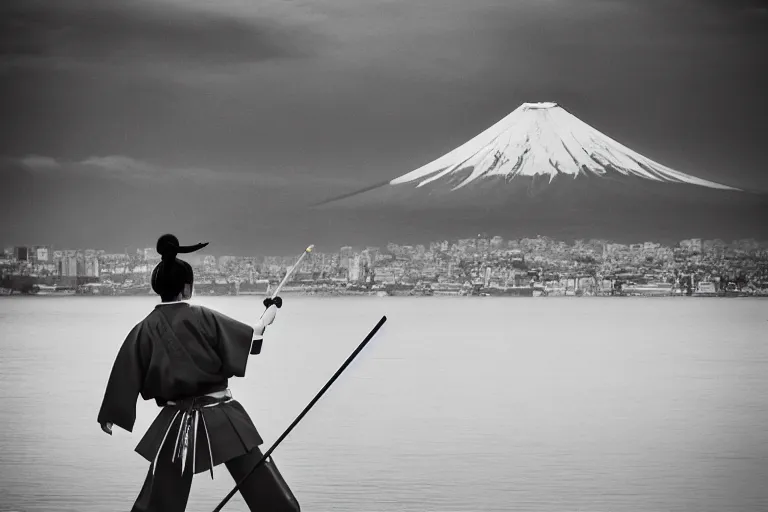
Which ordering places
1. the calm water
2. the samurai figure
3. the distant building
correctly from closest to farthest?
the samurai figure < the calm water < the distant building

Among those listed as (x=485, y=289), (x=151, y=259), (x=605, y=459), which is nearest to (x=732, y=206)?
(x=485, y=289)

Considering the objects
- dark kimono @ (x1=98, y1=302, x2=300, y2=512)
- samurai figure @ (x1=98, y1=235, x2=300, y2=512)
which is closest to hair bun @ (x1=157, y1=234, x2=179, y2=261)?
samurai figure @ (x1=98, y1=235, x2=300, y2=512)

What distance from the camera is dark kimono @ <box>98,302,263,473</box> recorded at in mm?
2814

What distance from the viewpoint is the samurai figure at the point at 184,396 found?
2809mm

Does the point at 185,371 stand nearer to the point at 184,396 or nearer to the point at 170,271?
the point at 184,396

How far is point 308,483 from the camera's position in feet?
14.6

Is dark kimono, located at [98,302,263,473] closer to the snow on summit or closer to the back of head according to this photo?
the back of head

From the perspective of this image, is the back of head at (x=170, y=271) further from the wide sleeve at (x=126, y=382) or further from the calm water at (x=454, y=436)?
the calm water at (x=454, y=436)

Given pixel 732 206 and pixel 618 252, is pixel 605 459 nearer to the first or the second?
pixel 618 252

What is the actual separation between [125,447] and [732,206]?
8172 centimetres

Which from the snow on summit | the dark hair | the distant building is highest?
the snow on summit

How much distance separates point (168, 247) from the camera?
9.37 feet

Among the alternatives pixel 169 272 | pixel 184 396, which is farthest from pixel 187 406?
pixel 169 272

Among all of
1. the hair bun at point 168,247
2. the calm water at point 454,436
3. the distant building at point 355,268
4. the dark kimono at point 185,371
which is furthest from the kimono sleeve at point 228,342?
the distant building at point 355,268
